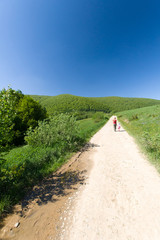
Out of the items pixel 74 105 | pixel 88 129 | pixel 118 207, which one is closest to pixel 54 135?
pixel 118 207

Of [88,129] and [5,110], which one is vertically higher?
[5,110]

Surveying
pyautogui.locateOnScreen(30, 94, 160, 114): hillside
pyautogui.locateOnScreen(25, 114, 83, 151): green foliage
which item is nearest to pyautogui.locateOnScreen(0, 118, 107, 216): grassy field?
pyautogui.locateOnScreen(25, 114, 83, 151): green foliage

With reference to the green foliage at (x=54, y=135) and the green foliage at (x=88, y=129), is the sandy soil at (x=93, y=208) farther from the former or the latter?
the green foliage at (x=88, y=129)

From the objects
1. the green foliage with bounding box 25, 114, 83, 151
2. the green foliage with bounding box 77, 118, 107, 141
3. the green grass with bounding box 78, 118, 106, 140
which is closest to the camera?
the green foliage with bounding box 25, 114, 83, 151

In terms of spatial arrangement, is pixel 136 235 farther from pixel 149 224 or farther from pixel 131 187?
pixel 131 187

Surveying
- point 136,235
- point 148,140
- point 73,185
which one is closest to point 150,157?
point 148,140

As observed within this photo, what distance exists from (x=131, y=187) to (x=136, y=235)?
1.63m

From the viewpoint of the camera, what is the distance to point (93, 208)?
9.68 feet

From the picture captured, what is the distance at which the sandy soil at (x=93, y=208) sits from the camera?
233cm

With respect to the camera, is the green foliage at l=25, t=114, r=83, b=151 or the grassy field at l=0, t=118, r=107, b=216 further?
the green foliage at l=25, t=114, r=83, b=151

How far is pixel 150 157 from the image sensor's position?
5574mm

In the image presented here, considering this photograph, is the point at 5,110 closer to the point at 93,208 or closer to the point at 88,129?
the point at 93,208

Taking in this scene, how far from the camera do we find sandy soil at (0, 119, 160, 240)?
2332 millimetres

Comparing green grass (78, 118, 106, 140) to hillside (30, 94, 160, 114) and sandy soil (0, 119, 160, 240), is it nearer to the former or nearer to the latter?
sandy soil (0, 119, 160, 240)
